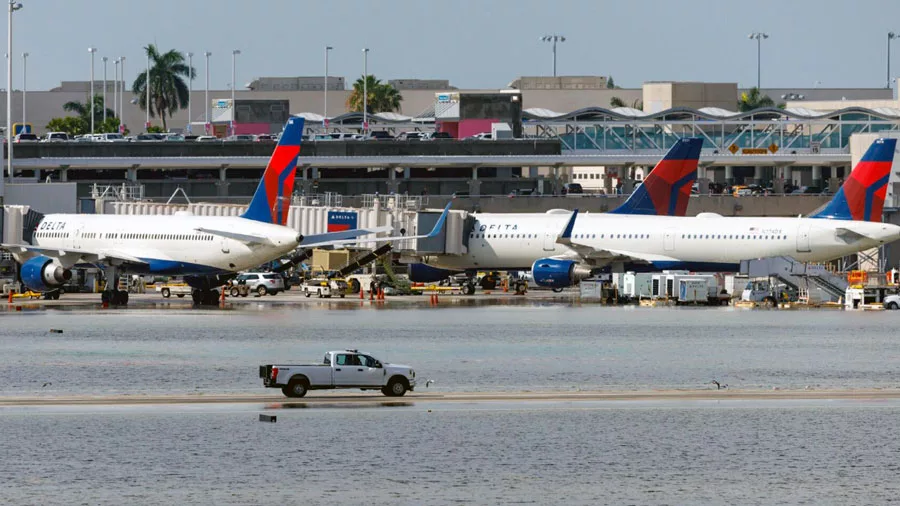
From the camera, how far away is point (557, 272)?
101812 millimetres

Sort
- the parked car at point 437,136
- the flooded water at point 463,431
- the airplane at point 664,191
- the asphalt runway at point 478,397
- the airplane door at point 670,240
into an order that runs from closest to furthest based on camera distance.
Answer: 1. the flooded water at point 463,431
2. the asphalt runway at point 478,397
3. the airplane door at point 670,240
4. the airplane at point 664,191
5. the parked car at point 437,136

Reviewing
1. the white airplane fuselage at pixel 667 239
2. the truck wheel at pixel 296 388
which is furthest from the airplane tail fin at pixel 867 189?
the truck wheel at pixel 296 388

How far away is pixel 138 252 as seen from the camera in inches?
3644

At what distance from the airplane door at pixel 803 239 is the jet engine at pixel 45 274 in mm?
44150

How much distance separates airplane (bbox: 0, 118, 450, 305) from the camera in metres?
89.1

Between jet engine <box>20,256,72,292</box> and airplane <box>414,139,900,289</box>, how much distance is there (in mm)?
29446

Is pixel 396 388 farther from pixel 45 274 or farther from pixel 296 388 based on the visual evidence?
pixel 45 274

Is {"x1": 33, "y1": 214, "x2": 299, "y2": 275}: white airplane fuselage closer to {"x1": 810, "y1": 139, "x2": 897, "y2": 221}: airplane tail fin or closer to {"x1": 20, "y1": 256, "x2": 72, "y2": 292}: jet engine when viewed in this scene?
{"x1": 20, "y1": 256, "x2": 72, "y2": 292}: jet engine

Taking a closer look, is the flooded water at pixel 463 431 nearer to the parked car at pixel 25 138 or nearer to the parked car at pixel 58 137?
the parked car at pixel 25 138

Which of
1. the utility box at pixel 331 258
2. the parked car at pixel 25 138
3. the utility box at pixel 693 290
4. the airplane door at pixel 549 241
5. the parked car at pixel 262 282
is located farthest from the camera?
the parked car at pixel 25 138

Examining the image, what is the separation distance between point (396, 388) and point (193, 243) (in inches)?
1512

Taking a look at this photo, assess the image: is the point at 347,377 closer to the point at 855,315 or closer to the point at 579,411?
the point at 579,411

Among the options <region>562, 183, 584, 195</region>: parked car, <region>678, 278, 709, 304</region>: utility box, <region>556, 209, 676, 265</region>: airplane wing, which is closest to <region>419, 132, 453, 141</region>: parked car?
<region>562, 183, 584, 195</region>: parked car

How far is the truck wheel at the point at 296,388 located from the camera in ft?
177
